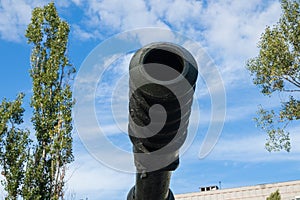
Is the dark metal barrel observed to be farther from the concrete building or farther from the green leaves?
the concrete building

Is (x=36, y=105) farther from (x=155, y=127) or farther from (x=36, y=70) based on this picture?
(x=155, y=127)

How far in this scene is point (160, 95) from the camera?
2543 millimetres

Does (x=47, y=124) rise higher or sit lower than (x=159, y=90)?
higher

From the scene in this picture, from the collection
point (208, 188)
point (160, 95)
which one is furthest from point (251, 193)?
point (160, 95)

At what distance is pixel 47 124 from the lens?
64.7ft

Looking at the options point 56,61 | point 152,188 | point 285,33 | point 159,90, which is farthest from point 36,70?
point 159,90

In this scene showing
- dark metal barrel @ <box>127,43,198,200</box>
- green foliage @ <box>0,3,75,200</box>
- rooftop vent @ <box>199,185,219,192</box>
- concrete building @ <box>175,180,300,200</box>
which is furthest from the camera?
rooftop vent @ <box>199,185,219,192</box>

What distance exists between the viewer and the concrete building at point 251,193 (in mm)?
36625

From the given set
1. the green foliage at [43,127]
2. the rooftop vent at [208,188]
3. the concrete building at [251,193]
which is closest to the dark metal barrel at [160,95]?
the green foliage at [43,127]

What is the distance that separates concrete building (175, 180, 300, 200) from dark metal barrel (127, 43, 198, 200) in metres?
36.3

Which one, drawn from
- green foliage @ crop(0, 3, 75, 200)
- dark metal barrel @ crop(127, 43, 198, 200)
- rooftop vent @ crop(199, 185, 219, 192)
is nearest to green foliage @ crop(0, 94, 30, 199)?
green foliage @ crop(0, 3, 75, 200)

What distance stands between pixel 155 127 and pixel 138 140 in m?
0.32

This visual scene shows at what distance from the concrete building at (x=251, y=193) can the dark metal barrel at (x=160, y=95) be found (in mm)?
36299

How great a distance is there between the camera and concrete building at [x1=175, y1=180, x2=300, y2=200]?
36625 millimetres
